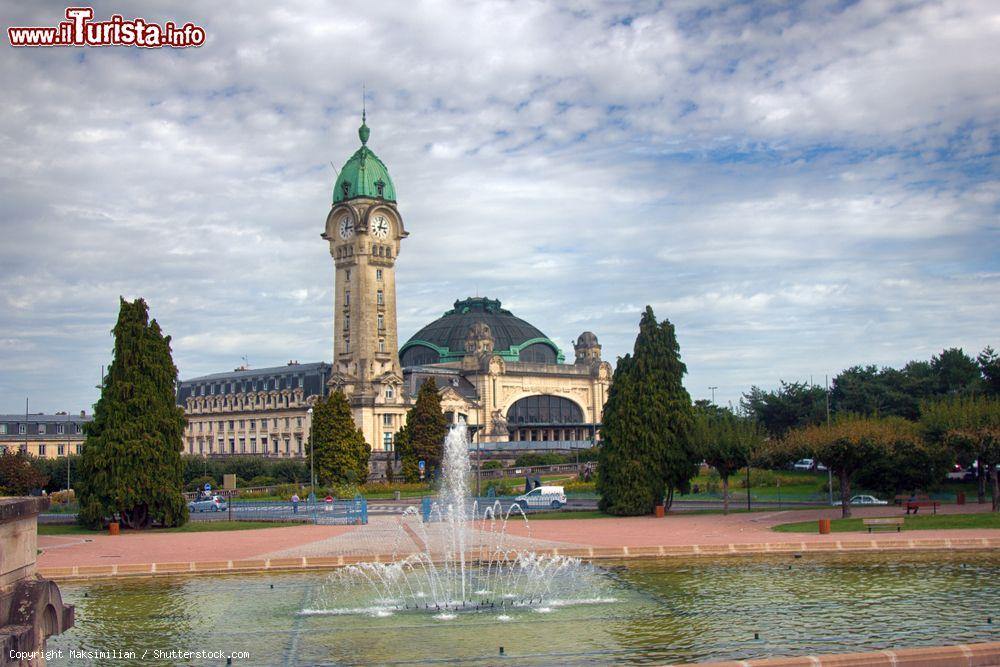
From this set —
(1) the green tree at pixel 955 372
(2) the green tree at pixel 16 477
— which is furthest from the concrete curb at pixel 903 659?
(1) the green tree at pixel 955 372

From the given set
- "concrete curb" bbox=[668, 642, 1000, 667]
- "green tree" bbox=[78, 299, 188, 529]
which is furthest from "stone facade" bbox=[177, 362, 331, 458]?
"concrete curb" bbox=[668, 642, 1000, 667]

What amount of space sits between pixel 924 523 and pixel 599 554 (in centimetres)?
1329

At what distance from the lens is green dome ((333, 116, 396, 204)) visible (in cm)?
10019

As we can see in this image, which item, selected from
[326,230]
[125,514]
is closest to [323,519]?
[125,514]

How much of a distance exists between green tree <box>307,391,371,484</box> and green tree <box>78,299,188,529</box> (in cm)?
3229

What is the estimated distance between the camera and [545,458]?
300 feet

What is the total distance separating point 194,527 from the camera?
43938mm

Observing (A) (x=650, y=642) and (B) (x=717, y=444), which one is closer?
(A) (x=650, y=642)

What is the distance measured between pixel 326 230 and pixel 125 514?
6255 centimetres

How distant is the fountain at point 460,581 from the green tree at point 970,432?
17.8 meters

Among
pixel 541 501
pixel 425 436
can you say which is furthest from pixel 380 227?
pixel 541 501

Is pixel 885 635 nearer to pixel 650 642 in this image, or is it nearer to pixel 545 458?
pixel 650 642

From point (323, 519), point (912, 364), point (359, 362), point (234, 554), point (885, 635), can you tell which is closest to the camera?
point (885, 635)

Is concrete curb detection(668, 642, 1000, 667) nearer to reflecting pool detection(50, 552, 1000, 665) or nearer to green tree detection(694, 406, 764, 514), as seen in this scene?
reflecting pool detection(50, 552, 1000, 665)
